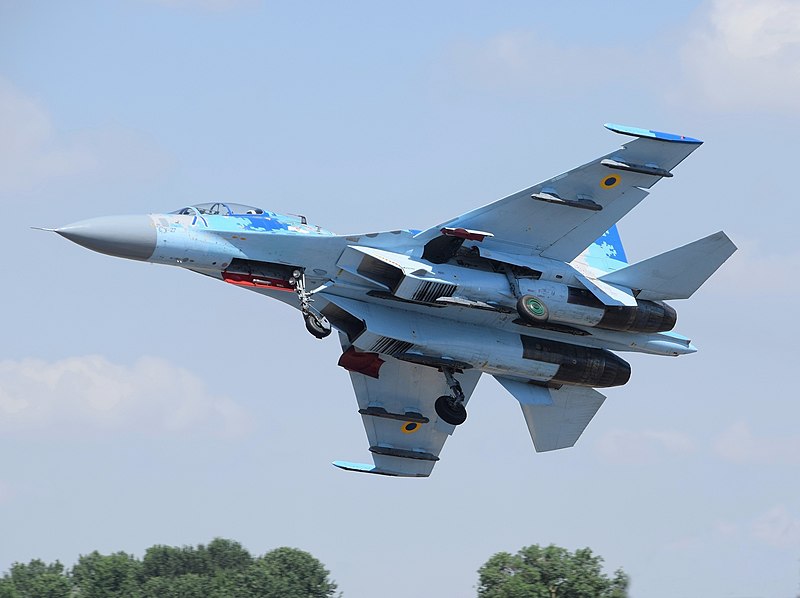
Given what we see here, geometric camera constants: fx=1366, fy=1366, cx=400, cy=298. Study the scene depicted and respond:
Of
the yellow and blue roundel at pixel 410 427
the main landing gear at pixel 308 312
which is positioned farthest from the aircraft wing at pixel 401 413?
the main landing gear at pixel 308 312

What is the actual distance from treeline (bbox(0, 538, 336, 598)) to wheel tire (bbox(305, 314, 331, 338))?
74.8ft

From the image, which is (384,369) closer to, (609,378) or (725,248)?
(609,378)

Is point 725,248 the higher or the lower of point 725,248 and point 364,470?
the higher

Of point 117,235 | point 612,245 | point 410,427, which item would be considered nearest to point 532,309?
point 612,245

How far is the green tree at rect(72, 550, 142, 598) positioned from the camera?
167 ft

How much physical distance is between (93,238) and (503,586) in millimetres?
25059

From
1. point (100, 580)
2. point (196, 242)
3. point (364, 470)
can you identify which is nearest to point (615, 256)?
point (364, 470)

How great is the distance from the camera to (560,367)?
1073 inches

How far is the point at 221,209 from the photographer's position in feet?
79.7

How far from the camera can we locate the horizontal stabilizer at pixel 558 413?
95.3 feet

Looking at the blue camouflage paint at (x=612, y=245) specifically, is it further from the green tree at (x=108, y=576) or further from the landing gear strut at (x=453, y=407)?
the green tree at (x=108, y=576)

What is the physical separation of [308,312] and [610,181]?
6.04 m

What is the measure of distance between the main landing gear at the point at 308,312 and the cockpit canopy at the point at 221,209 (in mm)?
1358

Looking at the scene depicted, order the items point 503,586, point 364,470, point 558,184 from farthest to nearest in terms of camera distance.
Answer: point 503,586 < point 364,470 < point 558,184
